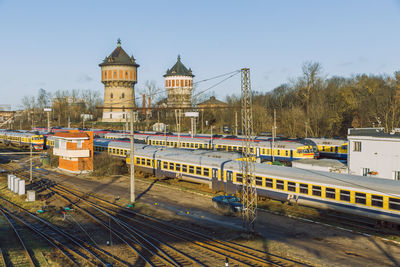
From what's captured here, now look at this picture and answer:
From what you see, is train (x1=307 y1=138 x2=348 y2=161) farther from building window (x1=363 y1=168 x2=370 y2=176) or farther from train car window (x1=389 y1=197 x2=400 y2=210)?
train car window (x1=389 y1=197 x2=400 y2=210)

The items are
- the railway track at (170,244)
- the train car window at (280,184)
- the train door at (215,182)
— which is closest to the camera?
the railway track at (170,244)

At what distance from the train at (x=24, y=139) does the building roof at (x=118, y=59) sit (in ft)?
118

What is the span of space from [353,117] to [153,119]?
208ft

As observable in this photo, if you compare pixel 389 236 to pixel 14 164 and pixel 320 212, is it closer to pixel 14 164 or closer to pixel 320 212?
pixel 320 212

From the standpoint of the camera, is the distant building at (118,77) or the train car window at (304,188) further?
the distant building at (118,77)

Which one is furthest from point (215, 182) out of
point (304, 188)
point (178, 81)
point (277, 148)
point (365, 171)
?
point (178, 81)

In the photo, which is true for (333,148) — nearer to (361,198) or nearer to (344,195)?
(344,195)

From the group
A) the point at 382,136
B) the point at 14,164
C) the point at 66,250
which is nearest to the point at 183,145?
the point at 14,164

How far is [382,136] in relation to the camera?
33.0 m

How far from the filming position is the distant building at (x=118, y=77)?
10725cm

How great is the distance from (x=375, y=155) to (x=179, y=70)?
280ft

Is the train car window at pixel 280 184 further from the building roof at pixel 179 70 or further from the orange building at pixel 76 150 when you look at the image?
the building roof at pixel 179 70

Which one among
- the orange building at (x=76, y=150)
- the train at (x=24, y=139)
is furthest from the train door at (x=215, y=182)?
the train at (x=24, y=139)

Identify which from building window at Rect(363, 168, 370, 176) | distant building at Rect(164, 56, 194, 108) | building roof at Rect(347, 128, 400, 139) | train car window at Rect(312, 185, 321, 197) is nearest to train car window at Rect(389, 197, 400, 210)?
train car window at Rect(312, 185, 321, 197)
